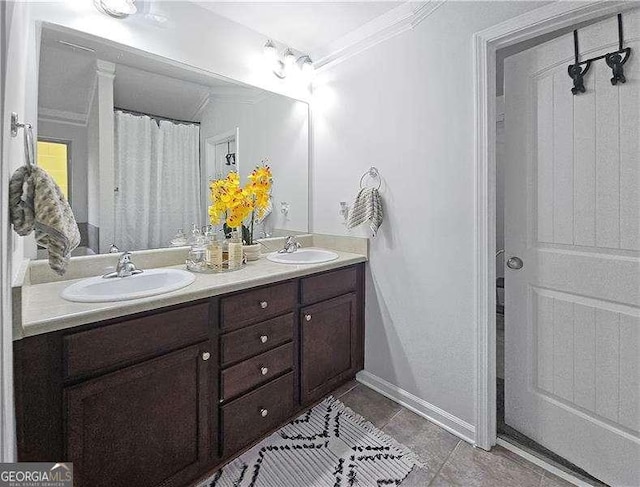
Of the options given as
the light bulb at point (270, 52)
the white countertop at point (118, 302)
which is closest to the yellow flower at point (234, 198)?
the white countertop at point (118, 302)

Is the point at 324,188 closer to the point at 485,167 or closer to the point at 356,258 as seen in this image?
the point at 356,258

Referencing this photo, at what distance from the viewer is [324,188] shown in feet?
7.95

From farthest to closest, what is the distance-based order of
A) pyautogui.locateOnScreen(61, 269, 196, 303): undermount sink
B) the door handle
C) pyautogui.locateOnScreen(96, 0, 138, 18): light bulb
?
the door handle
pyautogui.locateOnScreen(96, 0, 138, 18): light bulb
pyautogui.locateOnScreen(61, 269, 196, 303): undermount sink

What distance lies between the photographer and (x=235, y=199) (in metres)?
1.81

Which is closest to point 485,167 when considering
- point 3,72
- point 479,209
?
point 479,209

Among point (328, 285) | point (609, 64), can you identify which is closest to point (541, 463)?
point (328, 285)

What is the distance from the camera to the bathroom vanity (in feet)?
3.31

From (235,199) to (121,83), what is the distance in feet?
2.65

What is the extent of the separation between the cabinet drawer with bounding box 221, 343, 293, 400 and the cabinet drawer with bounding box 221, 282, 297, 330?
0.19 meters

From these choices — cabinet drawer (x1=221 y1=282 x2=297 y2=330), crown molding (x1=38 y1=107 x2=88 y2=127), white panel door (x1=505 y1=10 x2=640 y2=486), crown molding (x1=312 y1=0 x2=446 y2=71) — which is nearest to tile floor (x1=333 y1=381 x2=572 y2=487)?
white panel door (x1=505 y1=10 x2=640 y2=486)

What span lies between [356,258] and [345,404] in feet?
2.97

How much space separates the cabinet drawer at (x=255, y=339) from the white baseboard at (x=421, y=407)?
0.81 meters

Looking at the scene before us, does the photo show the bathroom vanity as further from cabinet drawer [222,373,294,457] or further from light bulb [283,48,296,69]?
light bulb [283,48,296,69]

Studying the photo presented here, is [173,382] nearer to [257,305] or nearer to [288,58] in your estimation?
[257,305]
